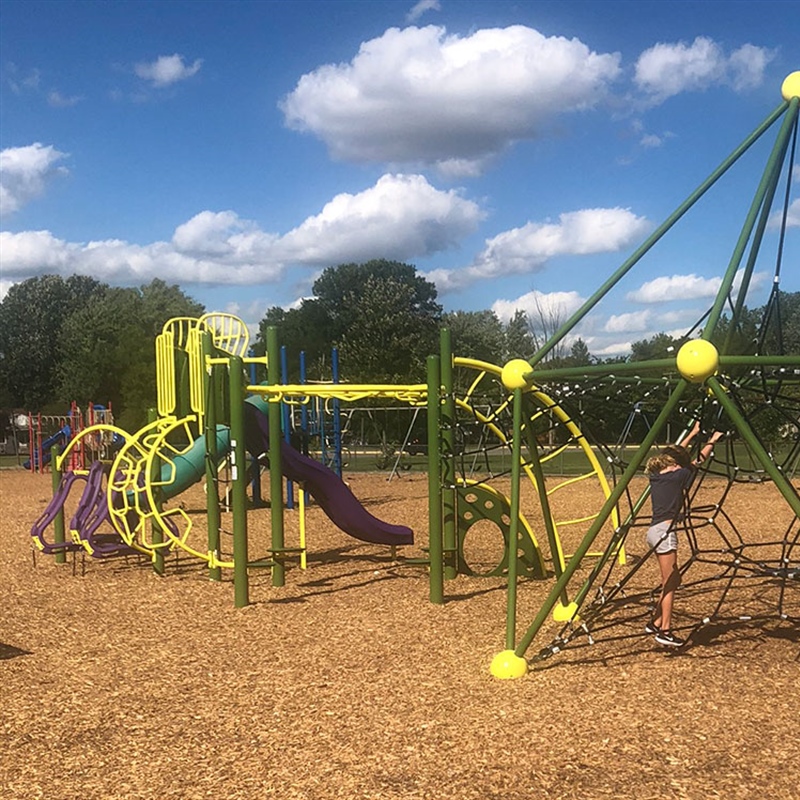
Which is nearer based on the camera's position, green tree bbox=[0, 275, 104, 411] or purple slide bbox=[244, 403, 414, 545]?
purple slide bbox=[244, 403, 414, 545]

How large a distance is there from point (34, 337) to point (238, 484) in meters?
55.7

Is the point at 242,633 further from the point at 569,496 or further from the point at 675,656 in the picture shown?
the point at 569,496

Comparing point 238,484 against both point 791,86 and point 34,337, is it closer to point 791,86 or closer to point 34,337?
point 791,86

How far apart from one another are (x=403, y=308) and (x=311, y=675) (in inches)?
2148

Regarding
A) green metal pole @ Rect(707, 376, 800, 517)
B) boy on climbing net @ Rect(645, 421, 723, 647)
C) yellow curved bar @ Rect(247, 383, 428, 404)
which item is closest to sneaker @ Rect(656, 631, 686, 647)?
boy on climbing net @ Rect(645, 421, 723, 647)

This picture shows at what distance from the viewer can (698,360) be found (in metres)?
5.20

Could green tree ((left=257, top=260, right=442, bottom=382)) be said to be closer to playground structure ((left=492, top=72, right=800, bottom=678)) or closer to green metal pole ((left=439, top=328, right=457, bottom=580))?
green metal pole ((left=439, top=328, right=457, bottom=580))

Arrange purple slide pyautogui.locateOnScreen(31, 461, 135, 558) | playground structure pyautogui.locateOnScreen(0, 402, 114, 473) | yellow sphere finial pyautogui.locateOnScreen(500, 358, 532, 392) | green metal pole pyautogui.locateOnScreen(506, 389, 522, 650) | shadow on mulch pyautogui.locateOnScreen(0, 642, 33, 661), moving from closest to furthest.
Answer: green metal pole pyautogui.locateOnScreen(506, 389, 522, 650), yellow sphere finial pyautogui.locateOnScreen(500, 358, 532, 392), shadow on mulch pyautogui.locateOnScreen(0, 642, 33, 661), purple slide pyautogui.locateOnScreen(31, 461, 135, 558), playground structure pyautogui.locateOnScreen(0, 402, 114, 473)

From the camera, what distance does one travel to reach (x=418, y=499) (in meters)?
18.5

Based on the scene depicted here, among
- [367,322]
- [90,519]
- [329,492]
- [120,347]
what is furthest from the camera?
[367,322]

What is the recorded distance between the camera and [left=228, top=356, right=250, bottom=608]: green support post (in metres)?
8.03

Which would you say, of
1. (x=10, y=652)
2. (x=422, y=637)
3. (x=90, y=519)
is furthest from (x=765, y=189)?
(x=90, y=519)

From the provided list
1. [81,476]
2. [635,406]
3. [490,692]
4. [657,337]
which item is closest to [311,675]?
[490,692]

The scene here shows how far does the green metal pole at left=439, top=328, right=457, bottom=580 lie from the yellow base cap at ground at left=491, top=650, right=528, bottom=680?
2.70 meters
